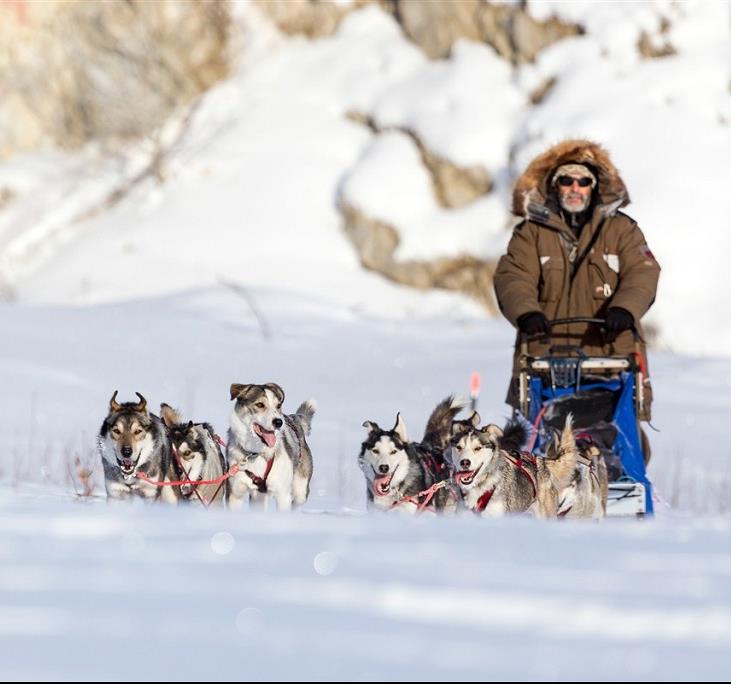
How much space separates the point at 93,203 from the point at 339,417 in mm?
10234

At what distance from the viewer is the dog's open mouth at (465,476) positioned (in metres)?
5.11

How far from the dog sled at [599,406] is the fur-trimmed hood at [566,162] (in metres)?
0.61

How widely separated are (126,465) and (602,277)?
6.87 feet

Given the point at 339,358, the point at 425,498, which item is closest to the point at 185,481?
the point at 425,498

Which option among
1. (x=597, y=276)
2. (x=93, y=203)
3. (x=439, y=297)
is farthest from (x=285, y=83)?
(x=597, y=276)

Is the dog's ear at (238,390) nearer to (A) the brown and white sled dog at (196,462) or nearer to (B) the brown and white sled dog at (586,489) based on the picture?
(A) the brown and white sled dog at (196,462)

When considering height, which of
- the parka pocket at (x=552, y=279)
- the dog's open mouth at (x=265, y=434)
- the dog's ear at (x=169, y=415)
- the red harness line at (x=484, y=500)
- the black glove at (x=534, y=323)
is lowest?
the red harness line at (x=484, y=500)

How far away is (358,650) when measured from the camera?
2.32 m

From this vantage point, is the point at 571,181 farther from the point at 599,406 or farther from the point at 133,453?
the point at 133,453

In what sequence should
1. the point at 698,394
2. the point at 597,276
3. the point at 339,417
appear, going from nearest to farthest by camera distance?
1. the point at 597,276
2. the point at 339,417
3. the point at 698,394

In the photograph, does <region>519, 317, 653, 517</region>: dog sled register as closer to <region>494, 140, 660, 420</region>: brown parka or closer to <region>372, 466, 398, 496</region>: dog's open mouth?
<region>494, 140, 660, 420</region>: brown parka

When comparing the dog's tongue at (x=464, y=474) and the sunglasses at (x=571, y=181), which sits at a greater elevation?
the sunglasses at (x=571, y=181)

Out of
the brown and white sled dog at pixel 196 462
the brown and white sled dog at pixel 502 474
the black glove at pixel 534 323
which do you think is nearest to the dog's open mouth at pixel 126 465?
the brown and white sled dog at pixel 196 462

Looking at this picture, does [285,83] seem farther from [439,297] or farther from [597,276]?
[597,276]
